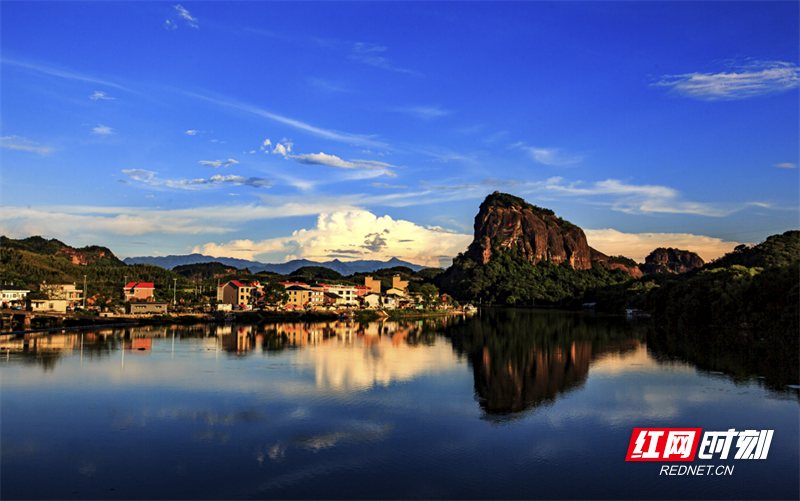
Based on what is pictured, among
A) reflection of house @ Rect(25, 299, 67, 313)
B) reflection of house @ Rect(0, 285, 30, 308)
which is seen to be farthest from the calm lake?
reflection of house @ Rect(0, 285, 30, 308)

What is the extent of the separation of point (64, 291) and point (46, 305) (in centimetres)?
2024

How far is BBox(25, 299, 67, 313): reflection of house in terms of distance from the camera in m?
61.1

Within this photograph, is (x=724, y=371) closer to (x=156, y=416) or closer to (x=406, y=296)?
(x=156, y=416)

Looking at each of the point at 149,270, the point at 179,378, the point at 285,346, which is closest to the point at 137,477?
the point at 179,378

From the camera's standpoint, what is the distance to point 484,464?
46.2 feet

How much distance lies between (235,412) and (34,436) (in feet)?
19.9

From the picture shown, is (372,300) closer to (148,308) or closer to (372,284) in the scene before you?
(372,284)

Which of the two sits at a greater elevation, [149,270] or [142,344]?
[149,270]

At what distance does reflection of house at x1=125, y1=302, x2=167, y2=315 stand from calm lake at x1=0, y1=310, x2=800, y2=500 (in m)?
30.3

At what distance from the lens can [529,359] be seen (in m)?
34.8

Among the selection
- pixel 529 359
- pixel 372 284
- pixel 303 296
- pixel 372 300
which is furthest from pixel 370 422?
pixel 372 284

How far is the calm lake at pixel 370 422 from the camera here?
12.6m

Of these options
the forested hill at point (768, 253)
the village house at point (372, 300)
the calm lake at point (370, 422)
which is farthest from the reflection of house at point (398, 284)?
the calm lake at point (370, 422)

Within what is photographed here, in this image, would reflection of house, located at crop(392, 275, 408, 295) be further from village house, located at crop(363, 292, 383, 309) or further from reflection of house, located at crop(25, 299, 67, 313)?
reflection of house, located at crop(25, 299, 67, 313)
